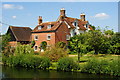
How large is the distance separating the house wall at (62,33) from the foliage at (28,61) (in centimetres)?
1424

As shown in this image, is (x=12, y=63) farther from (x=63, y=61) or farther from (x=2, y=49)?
(x=63, y=61)

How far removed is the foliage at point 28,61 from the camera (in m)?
22.1

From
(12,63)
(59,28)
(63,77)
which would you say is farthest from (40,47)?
(63,77)

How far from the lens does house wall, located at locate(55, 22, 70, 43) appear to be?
37719 mm

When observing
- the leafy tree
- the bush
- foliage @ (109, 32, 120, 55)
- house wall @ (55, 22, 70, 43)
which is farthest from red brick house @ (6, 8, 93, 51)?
the bush

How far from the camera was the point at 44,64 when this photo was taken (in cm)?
2197

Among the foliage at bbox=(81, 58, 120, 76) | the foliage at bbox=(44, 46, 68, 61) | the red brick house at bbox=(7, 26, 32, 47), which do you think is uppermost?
the red brick house at bbox=(7, 26, 32, 47)

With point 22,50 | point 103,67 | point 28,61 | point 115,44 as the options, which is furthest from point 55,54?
point 115,44

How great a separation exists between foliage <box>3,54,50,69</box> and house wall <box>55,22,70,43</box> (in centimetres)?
1424

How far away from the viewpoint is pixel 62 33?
38.8 m

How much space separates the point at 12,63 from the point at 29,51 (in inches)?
133

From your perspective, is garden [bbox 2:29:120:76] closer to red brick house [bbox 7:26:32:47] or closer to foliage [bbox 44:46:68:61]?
foliage [bbox 44:46:68:61]

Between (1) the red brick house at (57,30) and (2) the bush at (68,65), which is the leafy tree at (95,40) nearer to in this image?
(2) the bush at (68,65)

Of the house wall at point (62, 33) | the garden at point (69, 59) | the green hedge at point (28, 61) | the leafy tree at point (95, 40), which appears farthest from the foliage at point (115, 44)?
the green hedge at point (28, 61)
